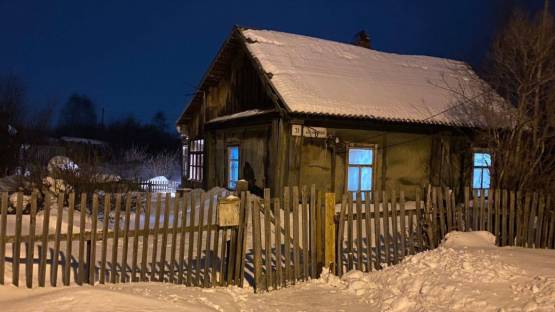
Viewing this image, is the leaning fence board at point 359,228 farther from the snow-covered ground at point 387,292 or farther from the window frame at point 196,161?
the window frame at point 196,161

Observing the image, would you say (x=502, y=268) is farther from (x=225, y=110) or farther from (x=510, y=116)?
(x=225, y=110)

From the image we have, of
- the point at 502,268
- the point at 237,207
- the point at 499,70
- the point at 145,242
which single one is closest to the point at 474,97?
the point at 499,70

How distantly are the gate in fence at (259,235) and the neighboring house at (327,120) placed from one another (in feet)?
14.3

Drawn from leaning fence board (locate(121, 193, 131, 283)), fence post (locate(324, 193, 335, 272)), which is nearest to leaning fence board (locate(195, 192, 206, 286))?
leaning fence board (locate(121, 193, 131, 283))

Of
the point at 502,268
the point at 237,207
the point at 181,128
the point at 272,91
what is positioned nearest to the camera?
the point at 502,268

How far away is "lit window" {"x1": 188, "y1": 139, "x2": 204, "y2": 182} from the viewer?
62.9 feet

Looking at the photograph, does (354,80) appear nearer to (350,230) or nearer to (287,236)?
(350,230)

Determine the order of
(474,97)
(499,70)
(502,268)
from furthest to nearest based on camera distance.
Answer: (474,97) < (499,70) < (502,268)

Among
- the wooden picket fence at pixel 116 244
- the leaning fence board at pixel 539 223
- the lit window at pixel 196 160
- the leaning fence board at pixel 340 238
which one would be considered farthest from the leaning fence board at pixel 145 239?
the lit window at pixel 196 160

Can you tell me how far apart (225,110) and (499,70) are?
9.06 m

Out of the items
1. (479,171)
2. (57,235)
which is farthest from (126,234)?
(479,171)

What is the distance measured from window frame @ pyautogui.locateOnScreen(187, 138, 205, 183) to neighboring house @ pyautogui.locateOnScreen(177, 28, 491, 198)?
88 centimetres

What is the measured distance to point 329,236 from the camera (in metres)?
7.02

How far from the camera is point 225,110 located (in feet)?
55.7
